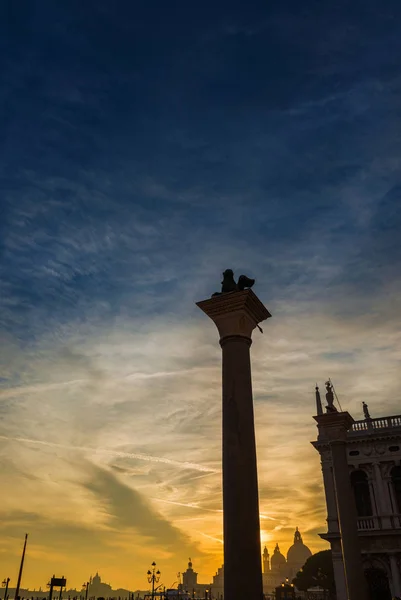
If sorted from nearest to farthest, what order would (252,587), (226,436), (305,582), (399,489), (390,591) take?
(252,587) → (226,436) → (390,591) → (399,489) → (305,582)

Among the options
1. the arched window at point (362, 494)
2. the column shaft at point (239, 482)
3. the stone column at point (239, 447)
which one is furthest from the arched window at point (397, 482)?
the column shaft at point (239, 482)

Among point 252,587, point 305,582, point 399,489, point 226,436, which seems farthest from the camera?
point 305,582

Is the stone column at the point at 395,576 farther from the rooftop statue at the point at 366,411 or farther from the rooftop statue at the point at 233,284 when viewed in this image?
the rooftop statue at the point at 233,284

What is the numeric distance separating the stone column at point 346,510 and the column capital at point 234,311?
793 cm

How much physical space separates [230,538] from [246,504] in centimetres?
55

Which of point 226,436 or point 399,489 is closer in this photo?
point 226,436

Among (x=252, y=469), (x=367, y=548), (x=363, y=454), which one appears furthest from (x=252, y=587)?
(x=363, y=454)

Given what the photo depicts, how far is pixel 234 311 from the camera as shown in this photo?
9.23m

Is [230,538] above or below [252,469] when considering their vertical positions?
below

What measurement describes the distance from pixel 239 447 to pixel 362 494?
27.6 metres

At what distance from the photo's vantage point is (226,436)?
27.2 ft

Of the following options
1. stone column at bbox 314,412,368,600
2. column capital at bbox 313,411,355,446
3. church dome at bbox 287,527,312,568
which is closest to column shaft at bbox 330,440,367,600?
stone column at bbox 314,412,368,600

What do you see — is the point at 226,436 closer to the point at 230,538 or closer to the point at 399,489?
the point at 230,538

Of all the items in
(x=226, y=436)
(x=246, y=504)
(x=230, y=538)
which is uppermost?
(x=226, y=436)
